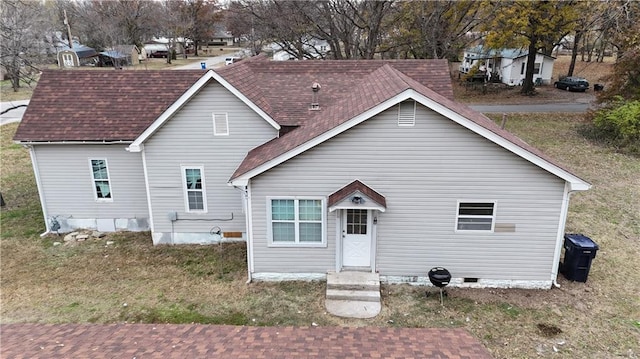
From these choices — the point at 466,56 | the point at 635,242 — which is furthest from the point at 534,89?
the point at 635,242

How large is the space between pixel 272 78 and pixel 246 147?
196 inches

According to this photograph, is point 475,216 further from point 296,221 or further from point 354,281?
point 296,221

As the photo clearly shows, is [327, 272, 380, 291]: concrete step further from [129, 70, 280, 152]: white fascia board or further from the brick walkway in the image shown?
[129, 70, 280, 152]: white fascia board

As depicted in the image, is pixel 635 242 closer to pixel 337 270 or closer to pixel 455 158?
pixel 455 158

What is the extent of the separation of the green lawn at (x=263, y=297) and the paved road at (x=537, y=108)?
1988 cm

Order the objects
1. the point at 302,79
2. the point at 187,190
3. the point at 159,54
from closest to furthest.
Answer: the point at 187,190 → the point at 302,79 → the point at 159,54

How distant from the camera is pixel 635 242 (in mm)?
13500

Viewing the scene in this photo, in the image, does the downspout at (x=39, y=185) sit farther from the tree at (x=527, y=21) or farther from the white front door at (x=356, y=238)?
the tree at (x=527, y=21)

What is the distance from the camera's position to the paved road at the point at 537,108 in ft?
109

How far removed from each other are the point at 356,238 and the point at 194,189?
562 centimetres

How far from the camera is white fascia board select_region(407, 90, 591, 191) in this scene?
32.6 ft

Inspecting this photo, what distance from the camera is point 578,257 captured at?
11070 mm

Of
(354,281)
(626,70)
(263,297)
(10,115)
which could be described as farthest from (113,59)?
(354,281)

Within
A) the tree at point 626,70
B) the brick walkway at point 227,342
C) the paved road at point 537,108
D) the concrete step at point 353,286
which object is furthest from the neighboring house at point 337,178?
the paved road at point 537,108
